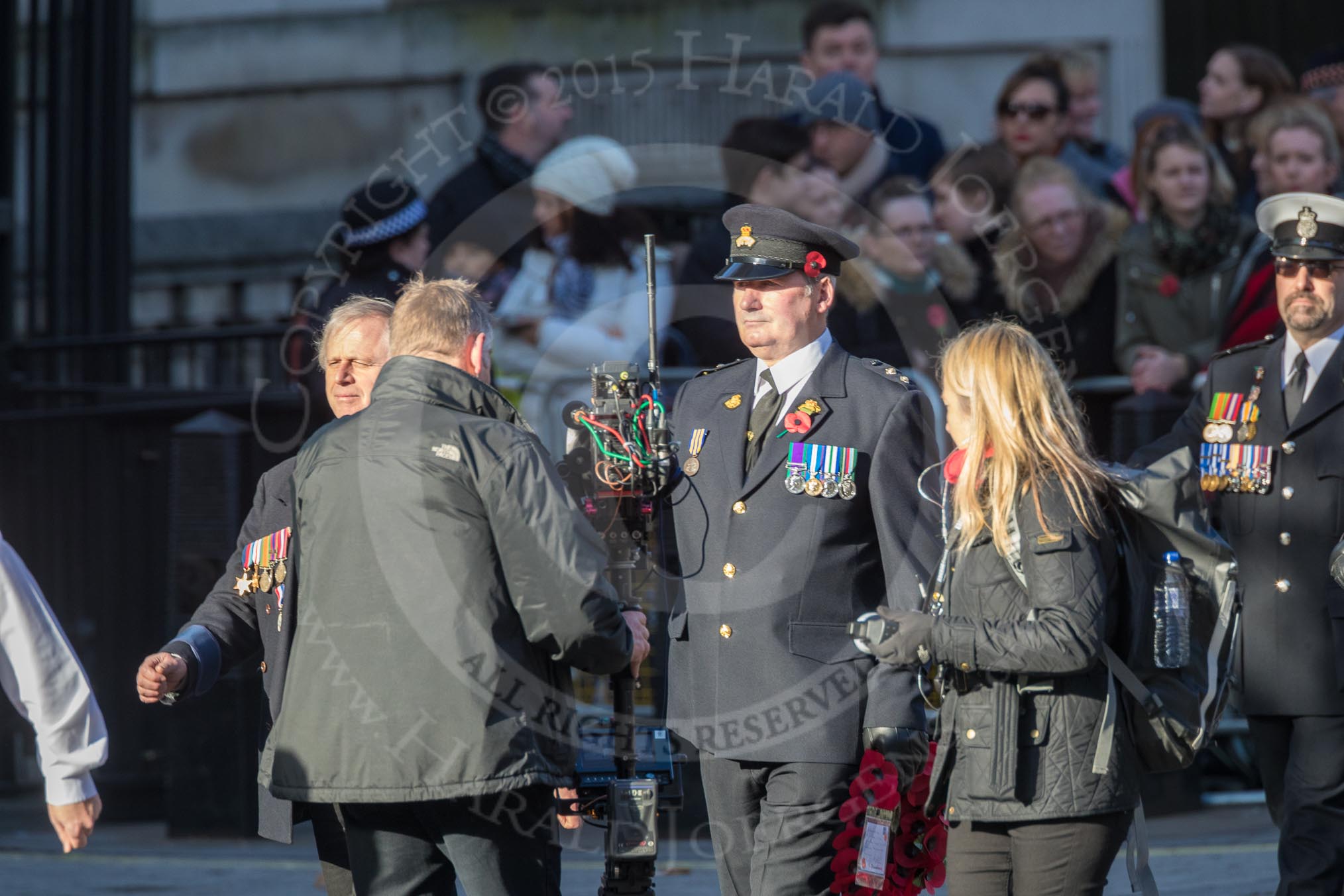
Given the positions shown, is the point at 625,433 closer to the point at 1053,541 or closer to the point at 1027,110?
the point at 1053,541

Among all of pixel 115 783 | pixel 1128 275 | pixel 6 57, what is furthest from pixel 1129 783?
pixel 6 57

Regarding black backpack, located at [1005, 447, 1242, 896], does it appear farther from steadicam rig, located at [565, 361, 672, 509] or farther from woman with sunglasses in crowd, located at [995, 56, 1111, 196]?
woman with sunglasses in crowd, located at [995, 56, 1111, 196]

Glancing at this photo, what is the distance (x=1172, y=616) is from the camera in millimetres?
4230

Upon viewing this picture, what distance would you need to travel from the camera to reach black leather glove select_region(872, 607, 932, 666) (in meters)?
4.21

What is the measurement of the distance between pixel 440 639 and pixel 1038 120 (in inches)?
249

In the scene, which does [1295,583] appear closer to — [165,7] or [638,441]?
[638,441]

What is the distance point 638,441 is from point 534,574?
2.50ft

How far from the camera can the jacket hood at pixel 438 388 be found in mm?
4254

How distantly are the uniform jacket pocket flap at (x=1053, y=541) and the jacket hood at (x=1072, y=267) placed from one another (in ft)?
A: 16.2

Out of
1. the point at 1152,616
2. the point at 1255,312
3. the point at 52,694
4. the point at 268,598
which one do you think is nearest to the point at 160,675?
the point at 268,598

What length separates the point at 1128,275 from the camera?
896cm

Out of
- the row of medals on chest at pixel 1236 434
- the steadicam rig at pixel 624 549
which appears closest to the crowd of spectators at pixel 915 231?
the row of medals on chest at pixel 1236 434

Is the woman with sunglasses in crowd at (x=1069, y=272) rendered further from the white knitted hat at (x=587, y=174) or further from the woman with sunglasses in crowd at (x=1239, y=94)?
the white knitted hat at (x=587, y=174)

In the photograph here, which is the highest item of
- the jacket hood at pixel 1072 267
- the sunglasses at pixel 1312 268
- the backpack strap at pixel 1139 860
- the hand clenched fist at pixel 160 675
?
the jacket hood at pixel 1072 267
